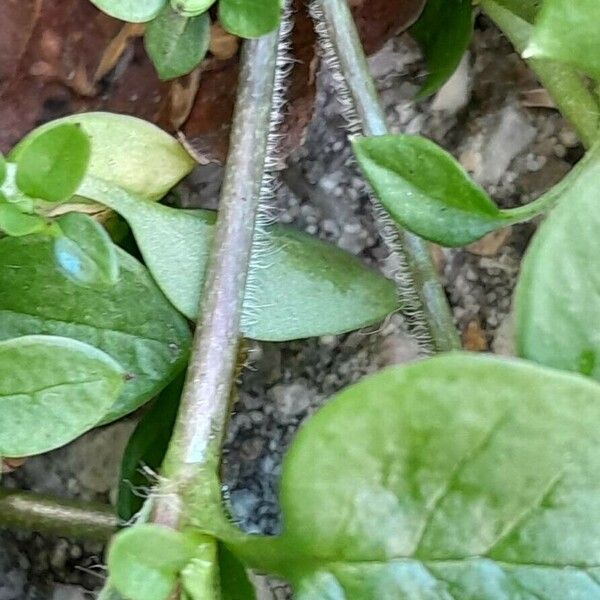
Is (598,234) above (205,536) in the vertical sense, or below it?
above

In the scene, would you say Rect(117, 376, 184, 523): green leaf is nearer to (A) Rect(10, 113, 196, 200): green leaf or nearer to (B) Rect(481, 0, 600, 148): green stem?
(A) Rect(10, 113, 196, 200): green leaf

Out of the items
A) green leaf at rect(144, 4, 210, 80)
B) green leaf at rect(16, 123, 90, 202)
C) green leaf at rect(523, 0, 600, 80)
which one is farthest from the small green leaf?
green leaf at rect(523, 0, 600, 80)

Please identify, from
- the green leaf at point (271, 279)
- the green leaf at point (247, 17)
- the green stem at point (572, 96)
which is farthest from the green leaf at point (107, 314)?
the green stem at point (572, 96)

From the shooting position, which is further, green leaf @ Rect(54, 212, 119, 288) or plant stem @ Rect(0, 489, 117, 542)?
plant stem @ Rect(0, 489, 117, 542)

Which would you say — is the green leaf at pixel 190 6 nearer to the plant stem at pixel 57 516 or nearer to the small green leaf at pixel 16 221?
the small green leaf at pixel 16 221

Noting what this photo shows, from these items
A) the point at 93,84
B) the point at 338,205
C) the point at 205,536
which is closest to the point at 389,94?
the point at 338,205

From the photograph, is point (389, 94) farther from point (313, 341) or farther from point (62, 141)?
point (62, 141)
